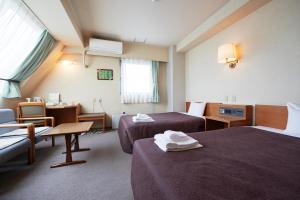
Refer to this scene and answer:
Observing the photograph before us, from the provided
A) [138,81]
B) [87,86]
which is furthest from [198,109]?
[87,86]

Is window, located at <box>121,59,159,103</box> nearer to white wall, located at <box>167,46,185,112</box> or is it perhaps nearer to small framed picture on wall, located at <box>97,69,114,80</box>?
small framed picture on wall, located at <box>97,69,114,80</box>

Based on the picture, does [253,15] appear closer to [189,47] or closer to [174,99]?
[189,47]

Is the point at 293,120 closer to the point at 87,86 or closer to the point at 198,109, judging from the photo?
the point at 198,109

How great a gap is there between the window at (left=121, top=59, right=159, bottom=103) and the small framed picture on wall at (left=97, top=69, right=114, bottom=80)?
35cm

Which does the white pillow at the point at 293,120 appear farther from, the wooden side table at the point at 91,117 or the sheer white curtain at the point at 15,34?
the sheer white curtain at the point at 15,34

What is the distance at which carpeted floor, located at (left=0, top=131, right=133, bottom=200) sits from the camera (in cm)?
143

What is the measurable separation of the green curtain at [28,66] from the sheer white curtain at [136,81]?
191 centimetres

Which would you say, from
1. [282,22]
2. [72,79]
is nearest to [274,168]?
[282,22]

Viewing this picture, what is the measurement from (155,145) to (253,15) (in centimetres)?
280

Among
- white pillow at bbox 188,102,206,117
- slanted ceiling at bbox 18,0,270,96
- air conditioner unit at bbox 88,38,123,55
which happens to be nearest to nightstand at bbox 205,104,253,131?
white pillow at bbox 188,102,206,117

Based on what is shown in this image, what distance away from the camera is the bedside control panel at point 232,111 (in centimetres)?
240

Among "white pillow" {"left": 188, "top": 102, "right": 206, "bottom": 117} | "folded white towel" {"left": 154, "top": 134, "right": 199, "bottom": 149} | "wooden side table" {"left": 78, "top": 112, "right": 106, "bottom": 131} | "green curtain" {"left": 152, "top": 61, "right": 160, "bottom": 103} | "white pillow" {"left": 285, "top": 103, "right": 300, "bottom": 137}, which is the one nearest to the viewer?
"folded white towel" {"left": 154, "top": 134, "right": 199, "bottom": 149}

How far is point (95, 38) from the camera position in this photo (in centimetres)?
368

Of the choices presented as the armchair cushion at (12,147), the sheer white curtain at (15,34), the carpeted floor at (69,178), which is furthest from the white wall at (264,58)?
the sheer white curtain at (15,34)
